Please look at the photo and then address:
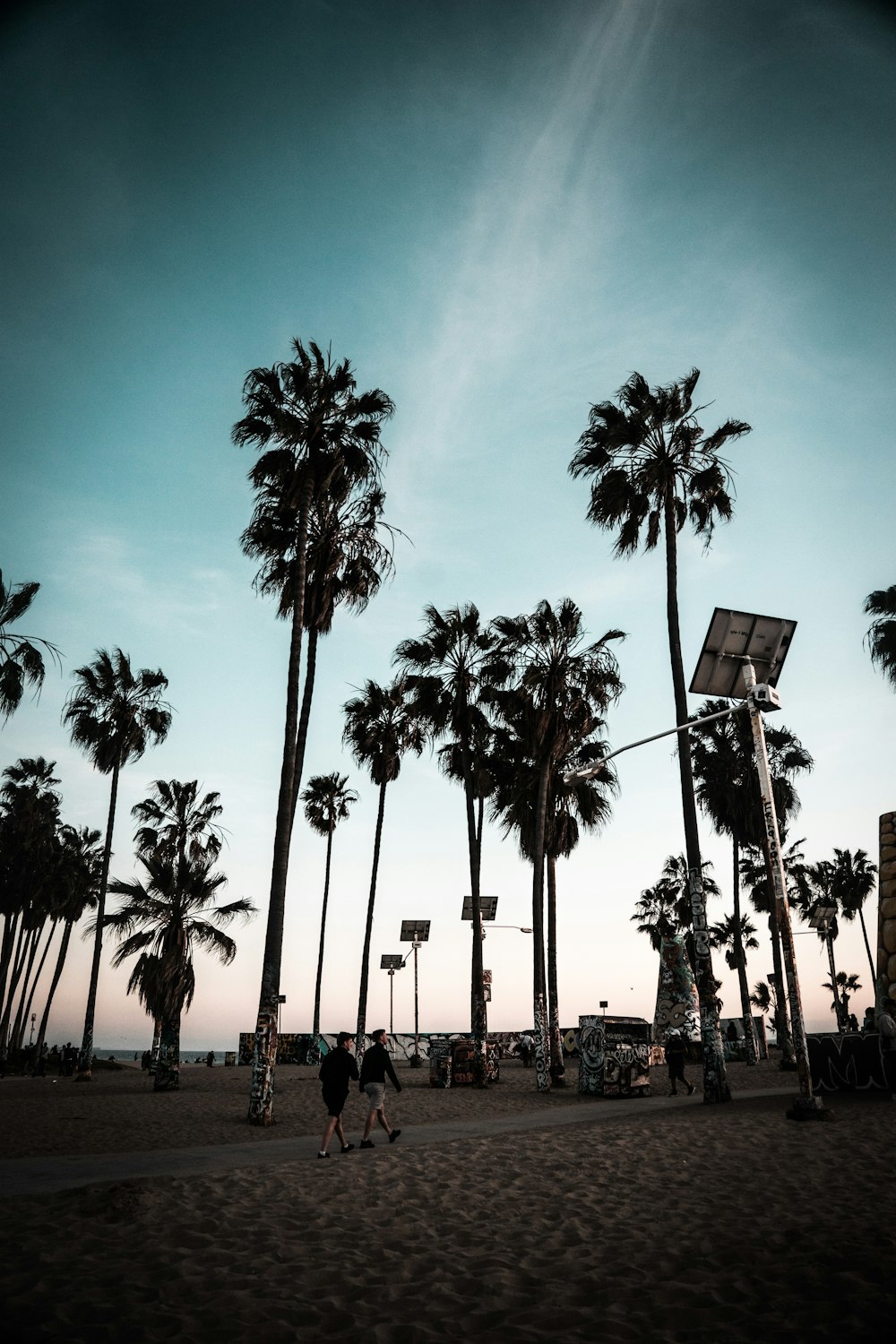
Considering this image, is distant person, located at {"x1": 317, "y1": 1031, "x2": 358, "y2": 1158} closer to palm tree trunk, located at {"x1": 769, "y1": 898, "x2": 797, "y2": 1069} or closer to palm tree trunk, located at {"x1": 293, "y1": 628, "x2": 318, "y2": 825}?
palm tree trunk, located at {"x1": 293, "y1": 628, "x2": 318, "y2": 825}

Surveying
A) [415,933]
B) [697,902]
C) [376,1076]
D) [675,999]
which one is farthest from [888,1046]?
[415,933]

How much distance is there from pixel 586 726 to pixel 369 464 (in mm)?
12321

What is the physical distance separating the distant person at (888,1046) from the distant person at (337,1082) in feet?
34.5

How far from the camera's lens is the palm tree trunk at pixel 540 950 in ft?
79.7

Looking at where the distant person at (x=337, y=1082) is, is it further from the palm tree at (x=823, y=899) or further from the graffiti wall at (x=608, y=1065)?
the palm tree at (x=823, y=899)

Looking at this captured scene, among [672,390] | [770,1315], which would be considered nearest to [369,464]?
[672,390]

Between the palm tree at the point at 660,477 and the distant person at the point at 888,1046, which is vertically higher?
the palm tree at the point at 660,477

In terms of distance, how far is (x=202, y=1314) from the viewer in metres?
5.52

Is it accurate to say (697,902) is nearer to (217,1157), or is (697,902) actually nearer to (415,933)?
(217,1157)

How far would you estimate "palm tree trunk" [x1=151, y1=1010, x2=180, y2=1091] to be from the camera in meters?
26.2

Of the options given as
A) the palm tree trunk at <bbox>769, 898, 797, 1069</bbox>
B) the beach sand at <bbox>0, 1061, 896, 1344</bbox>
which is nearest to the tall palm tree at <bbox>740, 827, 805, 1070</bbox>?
the palm tree trunk at <bbox>769, 898, 797, 1069</bbox>

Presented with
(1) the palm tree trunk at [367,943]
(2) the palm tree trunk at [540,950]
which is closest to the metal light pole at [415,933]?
(1) the palm tree trunk at [367,943]

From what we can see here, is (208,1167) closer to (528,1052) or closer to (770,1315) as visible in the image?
(770,1315)

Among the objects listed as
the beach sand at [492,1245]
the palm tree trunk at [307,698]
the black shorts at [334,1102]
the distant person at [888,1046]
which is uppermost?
the palm tree trunk at [307,698]
